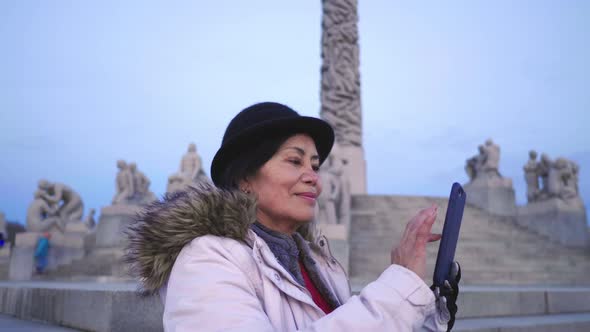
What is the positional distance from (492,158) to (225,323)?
51.0 ft

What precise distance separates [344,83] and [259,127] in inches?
727

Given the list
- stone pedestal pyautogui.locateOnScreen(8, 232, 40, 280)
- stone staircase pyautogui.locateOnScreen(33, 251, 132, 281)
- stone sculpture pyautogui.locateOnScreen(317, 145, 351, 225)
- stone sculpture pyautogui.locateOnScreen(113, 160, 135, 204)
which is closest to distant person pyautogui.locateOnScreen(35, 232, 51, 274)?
stone pedestal pyautogui.locateOnScreen(8, 232, 40, 280)

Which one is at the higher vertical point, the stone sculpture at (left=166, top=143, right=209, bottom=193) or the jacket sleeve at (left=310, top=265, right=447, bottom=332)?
the stone sculpture at (left=166, top=143, right=209, bottom=193)

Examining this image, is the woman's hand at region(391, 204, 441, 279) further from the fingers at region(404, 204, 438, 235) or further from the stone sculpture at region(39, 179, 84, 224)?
the stone sculpture at region(39, 179, 84, 224)

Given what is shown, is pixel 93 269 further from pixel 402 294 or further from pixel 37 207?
pixel 402 294

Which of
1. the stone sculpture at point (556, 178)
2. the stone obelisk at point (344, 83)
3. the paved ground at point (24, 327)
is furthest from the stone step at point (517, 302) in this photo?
the stone obelisk at point (344, 83)

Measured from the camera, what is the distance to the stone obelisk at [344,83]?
19.3 metres

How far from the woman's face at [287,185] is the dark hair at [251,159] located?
15 mm

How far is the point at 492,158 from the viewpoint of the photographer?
15.3m

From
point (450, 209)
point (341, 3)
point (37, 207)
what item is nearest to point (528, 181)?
point (341, 3)

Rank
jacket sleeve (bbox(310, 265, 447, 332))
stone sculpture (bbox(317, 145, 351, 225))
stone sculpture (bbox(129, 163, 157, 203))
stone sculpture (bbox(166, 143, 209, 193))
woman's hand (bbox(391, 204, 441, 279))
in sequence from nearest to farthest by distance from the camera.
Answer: jacket sleeve (bbox(310, 265, 447, 332)), woman's hand (bbox(391, 204, 441, 279)), stone sculpture (bbox(317, 145, 351, 225)), stone sculpture (bbox(129, 163, 157, 203)), stone sculpture (bbox(166, 143, 209, 193))

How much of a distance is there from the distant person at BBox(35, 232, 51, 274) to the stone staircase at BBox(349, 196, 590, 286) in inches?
270

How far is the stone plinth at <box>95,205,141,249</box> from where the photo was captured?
11367 mm

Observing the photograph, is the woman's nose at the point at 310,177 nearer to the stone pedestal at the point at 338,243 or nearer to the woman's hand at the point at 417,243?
the woman's hand at the point at 417,243
